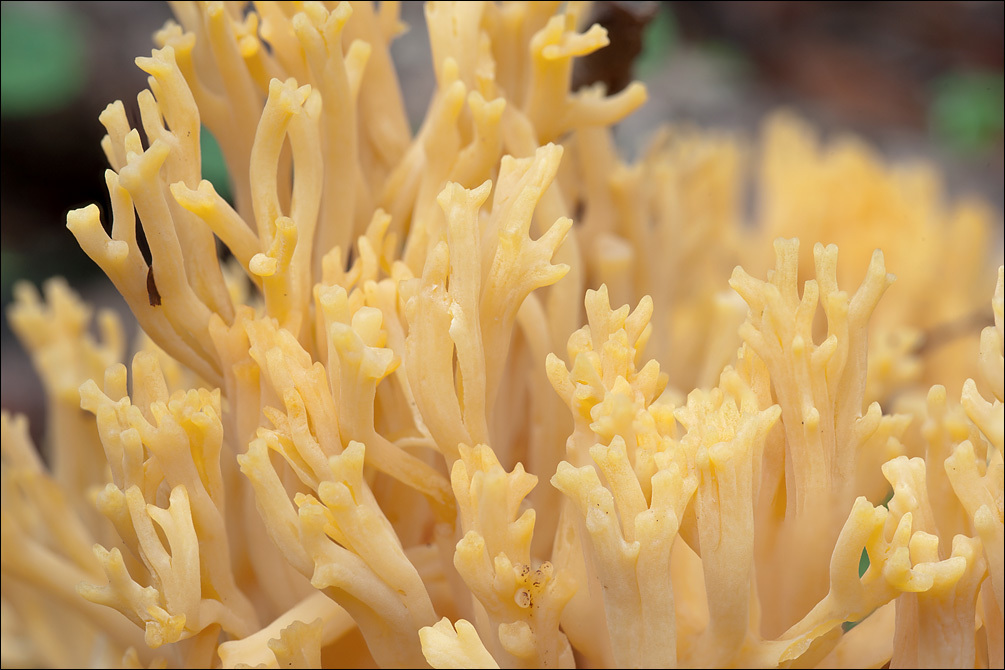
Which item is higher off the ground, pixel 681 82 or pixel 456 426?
pixel 456 426

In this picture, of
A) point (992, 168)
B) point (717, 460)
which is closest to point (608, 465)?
point (717, 460)

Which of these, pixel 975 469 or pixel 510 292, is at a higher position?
pixel 510 292

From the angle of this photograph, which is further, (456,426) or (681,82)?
(681,82)

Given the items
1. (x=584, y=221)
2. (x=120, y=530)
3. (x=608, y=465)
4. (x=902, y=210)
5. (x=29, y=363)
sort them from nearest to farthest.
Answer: (x=608, y=465) → (x=120, y=530) → (x=584, y=221) → (x=902, y=210) → (x=29, y=363)

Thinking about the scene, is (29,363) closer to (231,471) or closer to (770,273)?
(231,471)

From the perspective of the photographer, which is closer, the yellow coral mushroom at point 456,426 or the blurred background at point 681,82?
the yellow coral mushroom at point 456,426
